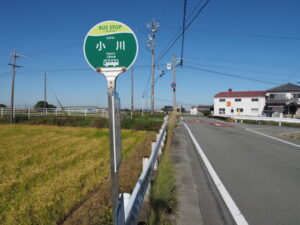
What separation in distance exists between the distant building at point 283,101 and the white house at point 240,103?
7.19ft

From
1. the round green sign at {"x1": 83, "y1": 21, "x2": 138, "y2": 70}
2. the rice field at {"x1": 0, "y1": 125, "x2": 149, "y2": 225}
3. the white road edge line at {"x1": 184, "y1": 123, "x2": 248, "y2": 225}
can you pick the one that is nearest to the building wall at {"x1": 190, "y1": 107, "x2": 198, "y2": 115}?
the rice field at {"x1": 0, "y1": 125, "x2": 149, "y2": 225}

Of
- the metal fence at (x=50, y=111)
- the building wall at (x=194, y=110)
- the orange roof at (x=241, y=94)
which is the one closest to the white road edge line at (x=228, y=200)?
the metal fence at (x=50, y=111)

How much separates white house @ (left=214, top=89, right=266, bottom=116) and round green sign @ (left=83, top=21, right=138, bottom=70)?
155ft

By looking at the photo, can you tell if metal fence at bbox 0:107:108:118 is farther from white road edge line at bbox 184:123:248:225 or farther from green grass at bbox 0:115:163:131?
white road edge line at bbox 184:123:248:225

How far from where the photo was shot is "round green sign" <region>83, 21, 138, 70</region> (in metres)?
1.83

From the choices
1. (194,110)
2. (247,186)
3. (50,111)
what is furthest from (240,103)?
(247,186)

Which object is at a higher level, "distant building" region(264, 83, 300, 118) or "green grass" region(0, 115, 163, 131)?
"distant building" region(264, 83, 300, 118)

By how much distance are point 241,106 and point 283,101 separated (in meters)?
9.31

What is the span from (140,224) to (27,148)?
26.4 ft

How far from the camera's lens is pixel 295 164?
5246 millimetres

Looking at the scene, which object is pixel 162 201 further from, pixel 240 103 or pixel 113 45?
pixel 240 103

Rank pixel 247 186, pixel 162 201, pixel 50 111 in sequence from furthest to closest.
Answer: pixel 50 111
pixel 247 186
pixel 162 201

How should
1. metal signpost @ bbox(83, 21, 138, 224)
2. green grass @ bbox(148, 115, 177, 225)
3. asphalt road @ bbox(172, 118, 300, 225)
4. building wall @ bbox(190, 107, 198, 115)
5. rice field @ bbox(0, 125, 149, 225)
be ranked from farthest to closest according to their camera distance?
building wall @ bbox(190, 107, 198, 115) < rice field @ bbox(0, 125, 149, 225) < asphalt road @ bbox(172, 118, 300, 225) < green grass @ bbox(148, 115, 177, 225) < metal signpost @ bbox(83, 21, 138, 224)

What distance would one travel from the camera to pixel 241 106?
45.2 meters
